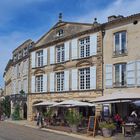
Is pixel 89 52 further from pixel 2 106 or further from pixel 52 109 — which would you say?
pixel 2 106

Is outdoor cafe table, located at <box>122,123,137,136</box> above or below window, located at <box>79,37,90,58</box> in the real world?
below

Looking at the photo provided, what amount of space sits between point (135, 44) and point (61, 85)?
11.0 m

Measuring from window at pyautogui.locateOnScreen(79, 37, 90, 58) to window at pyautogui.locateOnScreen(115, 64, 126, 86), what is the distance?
4303 millimetres

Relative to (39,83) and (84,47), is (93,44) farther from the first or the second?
(39,83)

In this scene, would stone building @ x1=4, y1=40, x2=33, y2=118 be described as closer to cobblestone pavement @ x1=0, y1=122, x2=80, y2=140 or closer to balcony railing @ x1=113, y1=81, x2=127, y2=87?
balcony railing @ x1=113, y1=81, x2=127, y2=87

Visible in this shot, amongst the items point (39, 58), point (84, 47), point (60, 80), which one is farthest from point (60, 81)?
point (39, 58)

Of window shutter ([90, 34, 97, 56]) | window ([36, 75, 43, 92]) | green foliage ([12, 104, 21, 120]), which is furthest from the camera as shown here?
green foliage ([12, 104, 21, 120])

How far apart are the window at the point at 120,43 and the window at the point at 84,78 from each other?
13.5 ft

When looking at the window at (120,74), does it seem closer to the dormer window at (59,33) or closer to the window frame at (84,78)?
the window frame at (84,78)

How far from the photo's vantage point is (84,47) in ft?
115

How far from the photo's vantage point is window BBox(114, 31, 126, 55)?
101 feet

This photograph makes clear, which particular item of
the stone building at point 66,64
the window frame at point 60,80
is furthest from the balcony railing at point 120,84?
the window frame at point 60,80

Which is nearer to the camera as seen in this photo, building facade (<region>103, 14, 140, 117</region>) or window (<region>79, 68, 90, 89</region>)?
building facade (<region>103, 14, 140, 117</region>)

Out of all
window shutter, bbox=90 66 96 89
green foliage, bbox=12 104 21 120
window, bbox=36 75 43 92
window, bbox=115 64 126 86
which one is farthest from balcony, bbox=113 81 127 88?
green foliage, bbox=12 104 21 120
